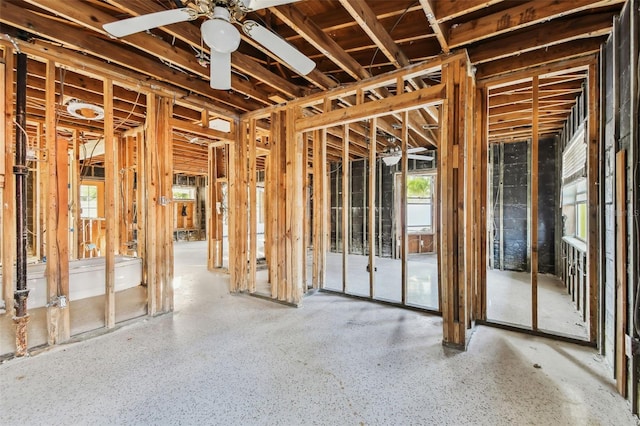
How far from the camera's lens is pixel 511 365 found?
237 cm

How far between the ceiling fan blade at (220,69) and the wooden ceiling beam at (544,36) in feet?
7.81

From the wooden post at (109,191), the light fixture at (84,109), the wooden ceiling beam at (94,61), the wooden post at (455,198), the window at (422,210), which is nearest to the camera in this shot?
the wooden ceiling beam at (94,61)

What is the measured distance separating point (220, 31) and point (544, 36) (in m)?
2.79

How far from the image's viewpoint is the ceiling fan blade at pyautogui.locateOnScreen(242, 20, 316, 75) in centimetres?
189

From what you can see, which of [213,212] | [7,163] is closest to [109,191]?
[7,163]

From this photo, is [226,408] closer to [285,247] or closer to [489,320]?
[285,247]

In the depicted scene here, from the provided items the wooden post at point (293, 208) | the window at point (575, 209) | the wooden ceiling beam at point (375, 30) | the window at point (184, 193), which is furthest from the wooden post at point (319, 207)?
the window at point (184, 193)

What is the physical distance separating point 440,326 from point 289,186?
8.16 ft

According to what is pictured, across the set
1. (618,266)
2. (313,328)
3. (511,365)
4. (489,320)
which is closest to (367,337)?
(313,328)

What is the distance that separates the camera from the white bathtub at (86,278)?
3.71 meters

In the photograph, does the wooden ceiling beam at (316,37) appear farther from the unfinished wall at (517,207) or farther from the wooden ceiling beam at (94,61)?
the unfinished wall at (517,207)

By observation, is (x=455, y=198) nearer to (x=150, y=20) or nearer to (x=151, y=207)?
(x=150, y=20)

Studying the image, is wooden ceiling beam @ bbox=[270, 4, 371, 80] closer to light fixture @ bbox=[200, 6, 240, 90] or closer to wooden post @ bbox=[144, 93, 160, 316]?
light fixture @ bbox=[200, 6, 240, 90]

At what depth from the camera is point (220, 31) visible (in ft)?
5.81
